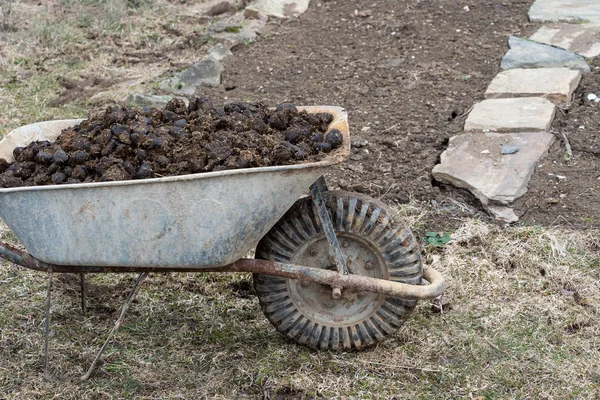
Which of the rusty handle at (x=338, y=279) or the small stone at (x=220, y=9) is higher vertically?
the rusty handle at (x=338, y=279)

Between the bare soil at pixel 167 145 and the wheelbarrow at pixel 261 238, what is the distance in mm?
132

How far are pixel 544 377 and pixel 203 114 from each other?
1716 mm

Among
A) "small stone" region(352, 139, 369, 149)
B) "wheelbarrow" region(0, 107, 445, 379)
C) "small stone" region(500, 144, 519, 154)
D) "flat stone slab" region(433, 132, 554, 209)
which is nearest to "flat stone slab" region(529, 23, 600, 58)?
"flat stone slab" region(433, 132, 554, 209)

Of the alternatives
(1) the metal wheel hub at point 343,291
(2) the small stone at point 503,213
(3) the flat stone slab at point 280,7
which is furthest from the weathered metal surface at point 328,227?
(3) the flat stone slab at point 280,7

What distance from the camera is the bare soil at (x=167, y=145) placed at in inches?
120

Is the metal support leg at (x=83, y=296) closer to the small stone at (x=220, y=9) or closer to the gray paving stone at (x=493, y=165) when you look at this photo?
the gray paving stone at (x=493, y=165)

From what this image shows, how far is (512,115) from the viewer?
5.12 m

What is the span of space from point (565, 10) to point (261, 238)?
4.61 m

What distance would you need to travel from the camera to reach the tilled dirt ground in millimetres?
4559

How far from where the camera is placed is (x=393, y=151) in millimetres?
5004

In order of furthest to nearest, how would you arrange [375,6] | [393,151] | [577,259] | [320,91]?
[375,6]
[320,91]
[393,151]
[577,259]

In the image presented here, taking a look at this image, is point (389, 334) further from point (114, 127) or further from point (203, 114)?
point (114, 127)

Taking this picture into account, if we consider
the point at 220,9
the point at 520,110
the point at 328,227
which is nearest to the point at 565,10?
the point at 520,110

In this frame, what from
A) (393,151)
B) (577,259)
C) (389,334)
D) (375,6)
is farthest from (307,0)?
(389,334)
